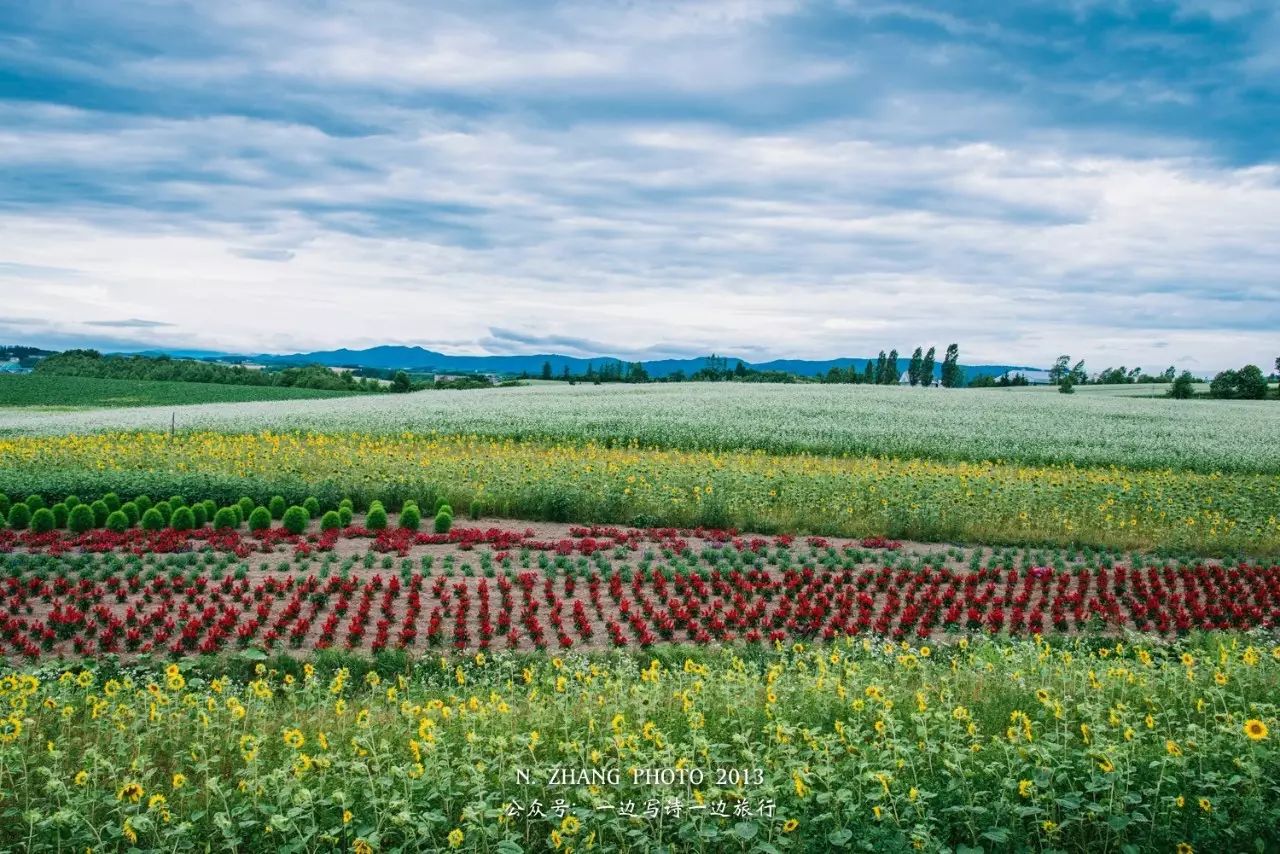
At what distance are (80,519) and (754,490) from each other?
1331 cm

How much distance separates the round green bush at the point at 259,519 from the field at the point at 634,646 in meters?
0.08

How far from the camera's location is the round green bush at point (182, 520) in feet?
57.0

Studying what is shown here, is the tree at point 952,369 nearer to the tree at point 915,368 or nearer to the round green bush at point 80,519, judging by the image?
the tree at point 915,368

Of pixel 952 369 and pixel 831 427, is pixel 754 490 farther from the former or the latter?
pixel 952 369

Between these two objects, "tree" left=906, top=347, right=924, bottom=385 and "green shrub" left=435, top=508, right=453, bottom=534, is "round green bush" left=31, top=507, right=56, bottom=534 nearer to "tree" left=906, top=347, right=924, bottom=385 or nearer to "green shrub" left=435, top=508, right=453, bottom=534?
"green shrub" left=435, top=508, right=453, bottom=534

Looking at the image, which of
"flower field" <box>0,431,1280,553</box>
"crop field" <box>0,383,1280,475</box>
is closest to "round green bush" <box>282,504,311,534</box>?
"flower field" <box>0,431,1280,553</box>

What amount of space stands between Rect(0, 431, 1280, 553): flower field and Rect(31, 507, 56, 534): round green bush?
209cm

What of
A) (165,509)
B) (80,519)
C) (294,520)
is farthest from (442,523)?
(80,519)

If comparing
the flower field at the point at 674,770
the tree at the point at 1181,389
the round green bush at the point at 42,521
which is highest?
the tree at the point at 1181,389

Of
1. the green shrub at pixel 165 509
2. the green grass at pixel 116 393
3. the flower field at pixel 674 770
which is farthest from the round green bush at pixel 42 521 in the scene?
the green grass at pixel 116 393

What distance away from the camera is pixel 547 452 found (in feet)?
87.2

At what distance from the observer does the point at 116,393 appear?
7656cm

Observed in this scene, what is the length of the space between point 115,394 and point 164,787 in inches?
3168

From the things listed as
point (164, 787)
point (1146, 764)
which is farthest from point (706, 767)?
point (164, 787)
